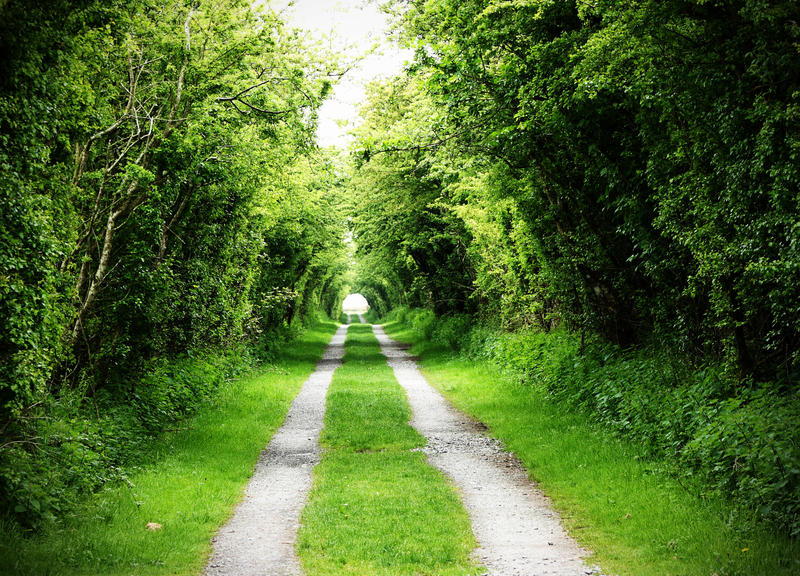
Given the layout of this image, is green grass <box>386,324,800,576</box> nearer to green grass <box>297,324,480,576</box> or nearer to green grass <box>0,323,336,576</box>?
green grass <box>297,324,480,576</box>

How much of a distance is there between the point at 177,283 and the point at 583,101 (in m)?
8.81

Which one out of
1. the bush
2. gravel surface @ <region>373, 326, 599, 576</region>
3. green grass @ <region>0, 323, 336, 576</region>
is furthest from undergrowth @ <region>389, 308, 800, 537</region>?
the bush

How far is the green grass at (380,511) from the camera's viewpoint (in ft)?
19.6

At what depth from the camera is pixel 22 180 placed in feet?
21.2

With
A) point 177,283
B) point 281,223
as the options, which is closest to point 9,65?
point 177,283

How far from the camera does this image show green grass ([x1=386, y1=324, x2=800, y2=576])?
5.62 m

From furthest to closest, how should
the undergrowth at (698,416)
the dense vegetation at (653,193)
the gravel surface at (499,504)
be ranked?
the dense vegetation at (653,193)
the undergrowth at (698,416)
the gravel surface at (499,504)

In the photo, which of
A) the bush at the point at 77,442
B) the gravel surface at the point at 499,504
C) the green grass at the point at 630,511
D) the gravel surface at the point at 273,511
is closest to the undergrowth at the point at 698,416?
the green grass at the point at 630,511

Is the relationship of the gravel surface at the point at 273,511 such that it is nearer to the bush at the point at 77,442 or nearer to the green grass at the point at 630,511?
the bush at the point at 77,442

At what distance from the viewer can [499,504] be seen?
7.83m

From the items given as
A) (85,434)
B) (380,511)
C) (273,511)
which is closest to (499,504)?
(380,511)

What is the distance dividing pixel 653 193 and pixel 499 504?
5.75 meters

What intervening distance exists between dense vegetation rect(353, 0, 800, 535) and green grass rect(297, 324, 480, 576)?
3.17 meters

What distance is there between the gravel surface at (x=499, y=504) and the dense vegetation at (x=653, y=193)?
6.51ft
